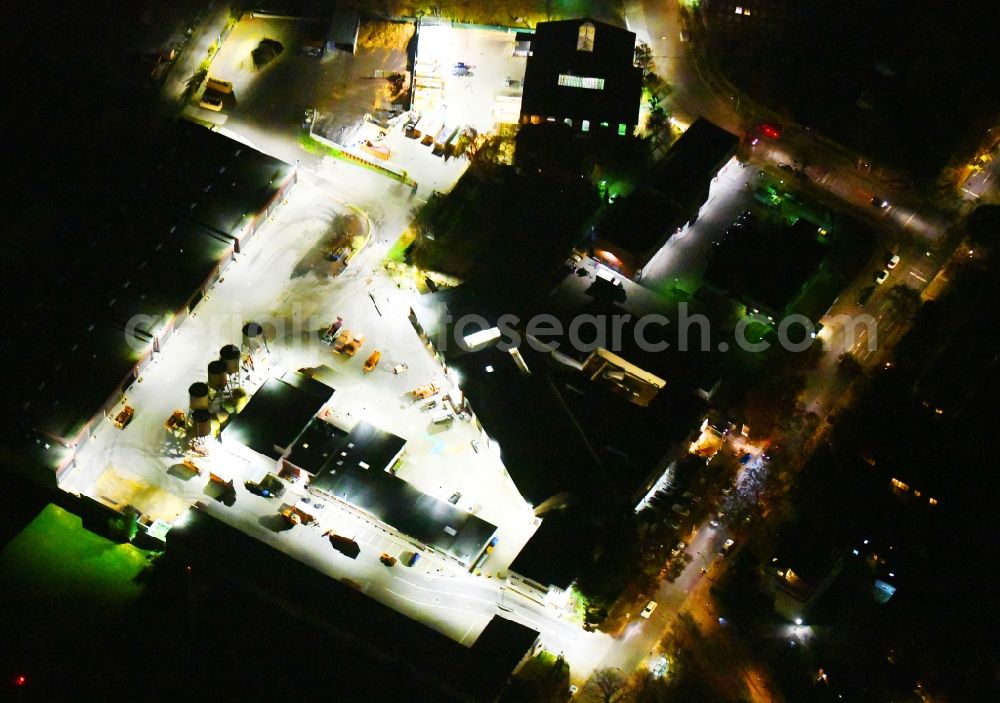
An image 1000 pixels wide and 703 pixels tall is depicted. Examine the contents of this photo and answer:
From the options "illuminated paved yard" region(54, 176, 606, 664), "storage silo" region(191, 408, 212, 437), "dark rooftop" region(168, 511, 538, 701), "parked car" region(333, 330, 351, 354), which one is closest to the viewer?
"dark rooftop" region(168, 511, 538, 701)

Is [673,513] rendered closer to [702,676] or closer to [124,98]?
[702,676]

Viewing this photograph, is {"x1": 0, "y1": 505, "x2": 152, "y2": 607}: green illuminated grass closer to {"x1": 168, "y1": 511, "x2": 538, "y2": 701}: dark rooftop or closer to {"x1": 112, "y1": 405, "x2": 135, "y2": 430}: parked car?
{"x1": 168, "y1": 511, "x2": 538, "y2": 701}: dark rooftop

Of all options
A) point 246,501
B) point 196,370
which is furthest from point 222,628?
point 196,370

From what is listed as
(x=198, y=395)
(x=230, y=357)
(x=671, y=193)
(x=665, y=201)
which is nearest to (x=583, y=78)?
(x=671, y=193)

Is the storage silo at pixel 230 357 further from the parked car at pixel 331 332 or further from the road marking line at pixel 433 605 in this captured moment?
the road marking line at pixel 433 605

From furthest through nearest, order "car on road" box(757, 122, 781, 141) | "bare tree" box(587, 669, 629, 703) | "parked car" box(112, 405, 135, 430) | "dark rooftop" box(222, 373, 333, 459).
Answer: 1. "car on road" box(757, 122, 781, 141)
2. "parked car" box(112, 405, 135, 430)
3. "dark rooftop" box(222, 373, 333, 459)
4. "bare tree" box(587, 669, 629, 703)

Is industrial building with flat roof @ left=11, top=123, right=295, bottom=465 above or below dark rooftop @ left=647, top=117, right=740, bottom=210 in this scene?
below

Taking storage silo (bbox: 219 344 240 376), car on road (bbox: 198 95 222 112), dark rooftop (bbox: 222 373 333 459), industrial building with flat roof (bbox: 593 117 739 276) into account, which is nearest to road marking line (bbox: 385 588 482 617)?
dark rooftop (bbox: 222 373 333 459)

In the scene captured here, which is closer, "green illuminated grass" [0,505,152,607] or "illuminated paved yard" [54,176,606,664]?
"green illuminated grass" [0,505,152,607]
